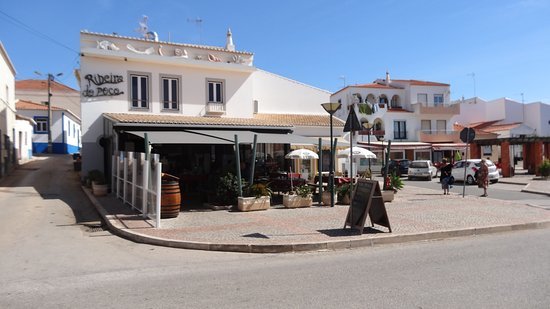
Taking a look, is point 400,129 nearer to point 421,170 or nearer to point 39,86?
point 421,170

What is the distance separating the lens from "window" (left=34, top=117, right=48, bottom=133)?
42250 mm

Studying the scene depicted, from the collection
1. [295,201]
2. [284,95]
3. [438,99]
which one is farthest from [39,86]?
[295,201]

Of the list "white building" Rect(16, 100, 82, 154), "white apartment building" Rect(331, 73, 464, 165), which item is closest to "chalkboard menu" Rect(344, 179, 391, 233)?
"white apartment building" Rect(331, 73, 464, 165)

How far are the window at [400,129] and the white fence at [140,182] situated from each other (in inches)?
1563

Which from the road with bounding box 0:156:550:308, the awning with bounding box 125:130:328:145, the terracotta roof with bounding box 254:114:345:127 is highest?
the terracotta roof with bounding box 254:114:345:127

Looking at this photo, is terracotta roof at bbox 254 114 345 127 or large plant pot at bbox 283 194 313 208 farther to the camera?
terracotta roof at bbox 254 114 345 127

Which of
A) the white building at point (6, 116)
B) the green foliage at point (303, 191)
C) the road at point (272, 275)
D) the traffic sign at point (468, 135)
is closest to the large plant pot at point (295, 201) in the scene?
the green foliage at point (303, 191)

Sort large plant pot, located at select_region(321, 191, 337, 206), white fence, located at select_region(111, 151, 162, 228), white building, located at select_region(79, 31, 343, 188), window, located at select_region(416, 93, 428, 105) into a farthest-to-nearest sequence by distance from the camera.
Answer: window, located at select_region(416, 93, 428, 105)
white building, located at select_region(79, 31, 343, 188)
large plant pot, located at select_region(321, 191, 337, 206)
white fence, located at select_region(111, 151, 162, 228)

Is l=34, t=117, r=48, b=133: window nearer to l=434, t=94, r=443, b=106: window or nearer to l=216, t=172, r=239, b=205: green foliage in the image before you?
l=216, t=172, r=239, b=205: green foliage

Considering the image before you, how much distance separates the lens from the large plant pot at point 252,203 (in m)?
13.0

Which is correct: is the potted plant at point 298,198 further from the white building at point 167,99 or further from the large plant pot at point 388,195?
the white building at point 167,99

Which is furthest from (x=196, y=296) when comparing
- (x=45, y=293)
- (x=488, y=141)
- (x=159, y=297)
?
(x=488, y=141)

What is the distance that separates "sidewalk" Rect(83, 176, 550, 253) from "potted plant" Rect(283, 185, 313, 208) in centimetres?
29

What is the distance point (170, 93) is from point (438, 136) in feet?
124
